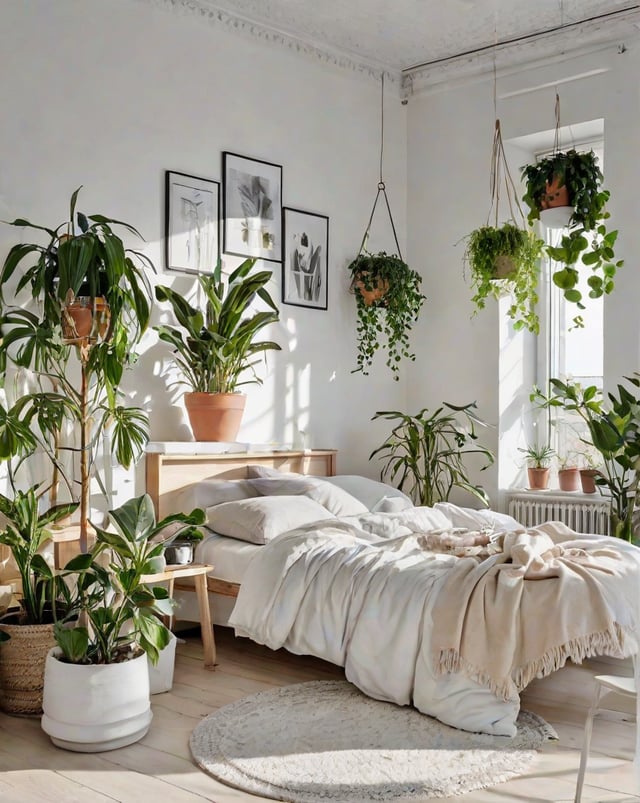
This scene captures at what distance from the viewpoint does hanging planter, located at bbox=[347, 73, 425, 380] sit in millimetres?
5840

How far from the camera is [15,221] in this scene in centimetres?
403

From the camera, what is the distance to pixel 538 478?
229 inches

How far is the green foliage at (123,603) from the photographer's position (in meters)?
3.17

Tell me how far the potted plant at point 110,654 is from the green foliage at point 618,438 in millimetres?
2366

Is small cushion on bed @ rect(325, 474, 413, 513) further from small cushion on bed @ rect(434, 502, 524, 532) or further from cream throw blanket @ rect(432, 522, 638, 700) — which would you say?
cream throw blanket @ rect(432, 522, 638, 700)

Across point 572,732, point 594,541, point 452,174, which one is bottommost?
point 572,732

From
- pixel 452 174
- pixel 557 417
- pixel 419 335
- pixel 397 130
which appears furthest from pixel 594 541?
pixel 397 130

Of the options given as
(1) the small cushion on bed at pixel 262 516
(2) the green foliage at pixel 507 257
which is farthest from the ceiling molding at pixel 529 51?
(1) the small cushion on bed at pixel 262 516

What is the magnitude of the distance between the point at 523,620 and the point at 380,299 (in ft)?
9.83

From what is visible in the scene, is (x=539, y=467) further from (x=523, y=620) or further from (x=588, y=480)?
(x=523, y=620)

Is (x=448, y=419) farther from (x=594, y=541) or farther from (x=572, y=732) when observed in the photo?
(x=572, y=732)

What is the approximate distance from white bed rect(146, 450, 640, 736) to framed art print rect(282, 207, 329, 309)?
1498 millimetres

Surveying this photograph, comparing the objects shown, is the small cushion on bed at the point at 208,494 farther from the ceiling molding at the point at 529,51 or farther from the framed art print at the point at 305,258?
the ceiling molding at the point at 529,51

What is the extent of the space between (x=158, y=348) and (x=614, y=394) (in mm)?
2591
